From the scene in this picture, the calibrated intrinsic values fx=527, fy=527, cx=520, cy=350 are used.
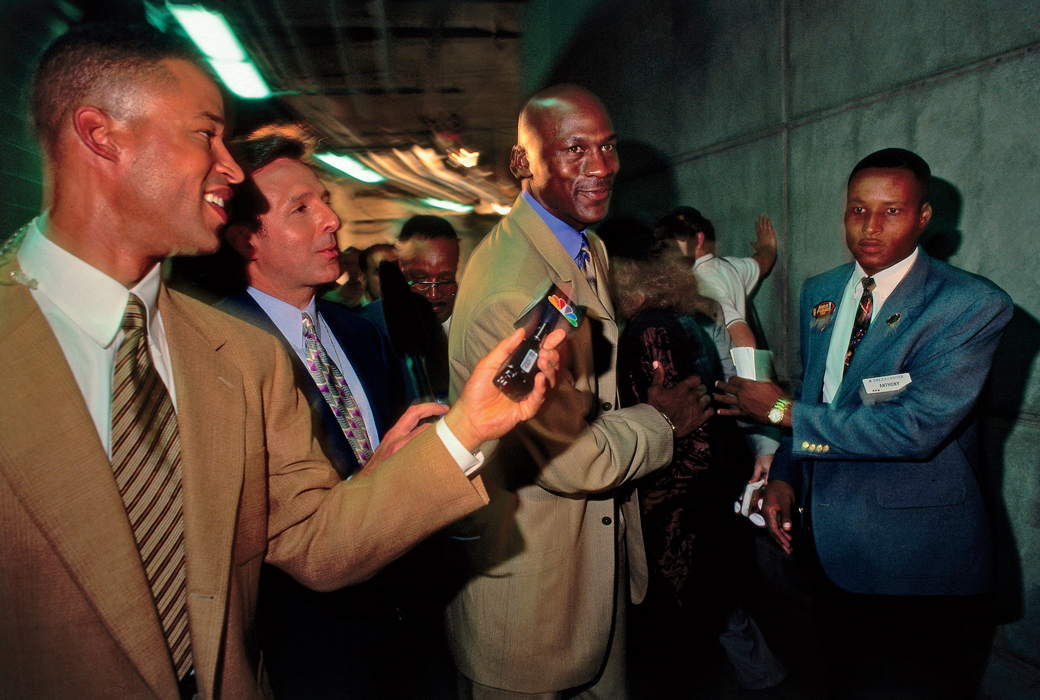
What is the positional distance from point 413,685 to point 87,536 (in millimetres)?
2485

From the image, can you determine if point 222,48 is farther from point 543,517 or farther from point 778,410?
point 778,410

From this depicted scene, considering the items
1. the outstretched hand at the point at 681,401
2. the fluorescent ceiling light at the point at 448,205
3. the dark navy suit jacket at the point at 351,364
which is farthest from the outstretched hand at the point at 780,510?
the fluorescent ceiling light at the point at 448,205

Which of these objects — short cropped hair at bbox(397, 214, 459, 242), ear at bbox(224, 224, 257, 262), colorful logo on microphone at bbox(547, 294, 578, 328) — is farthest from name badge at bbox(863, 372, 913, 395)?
short cropped hair at bbox(397, 214, 459, 242)

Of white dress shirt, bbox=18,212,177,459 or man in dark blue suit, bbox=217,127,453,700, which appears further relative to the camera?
man in dark blue suit, bbox=217,127,453,700

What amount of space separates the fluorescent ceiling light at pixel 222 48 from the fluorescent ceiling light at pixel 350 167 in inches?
136

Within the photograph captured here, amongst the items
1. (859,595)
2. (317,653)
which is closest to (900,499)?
(859,595)

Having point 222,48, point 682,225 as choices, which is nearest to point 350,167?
point 222,48

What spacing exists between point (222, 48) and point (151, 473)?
6.02 meters

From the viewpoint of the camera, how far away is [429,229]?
3.42 metres

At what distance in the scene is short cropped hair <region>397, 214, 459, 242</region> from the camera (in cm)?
340

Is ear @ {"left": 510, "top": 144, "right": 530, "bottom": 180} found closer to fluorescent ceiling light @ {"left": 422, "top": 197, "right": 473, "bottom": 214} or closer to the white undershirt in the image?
the white undershirt

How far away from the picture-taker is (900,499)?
1877 mm

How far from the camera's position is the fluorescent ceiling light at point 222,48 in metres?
4.68

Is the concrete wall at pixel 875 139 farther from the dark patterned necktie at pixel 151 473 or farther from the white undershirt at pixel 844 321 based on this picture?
the dark patterned necktie at pixel 151 473
